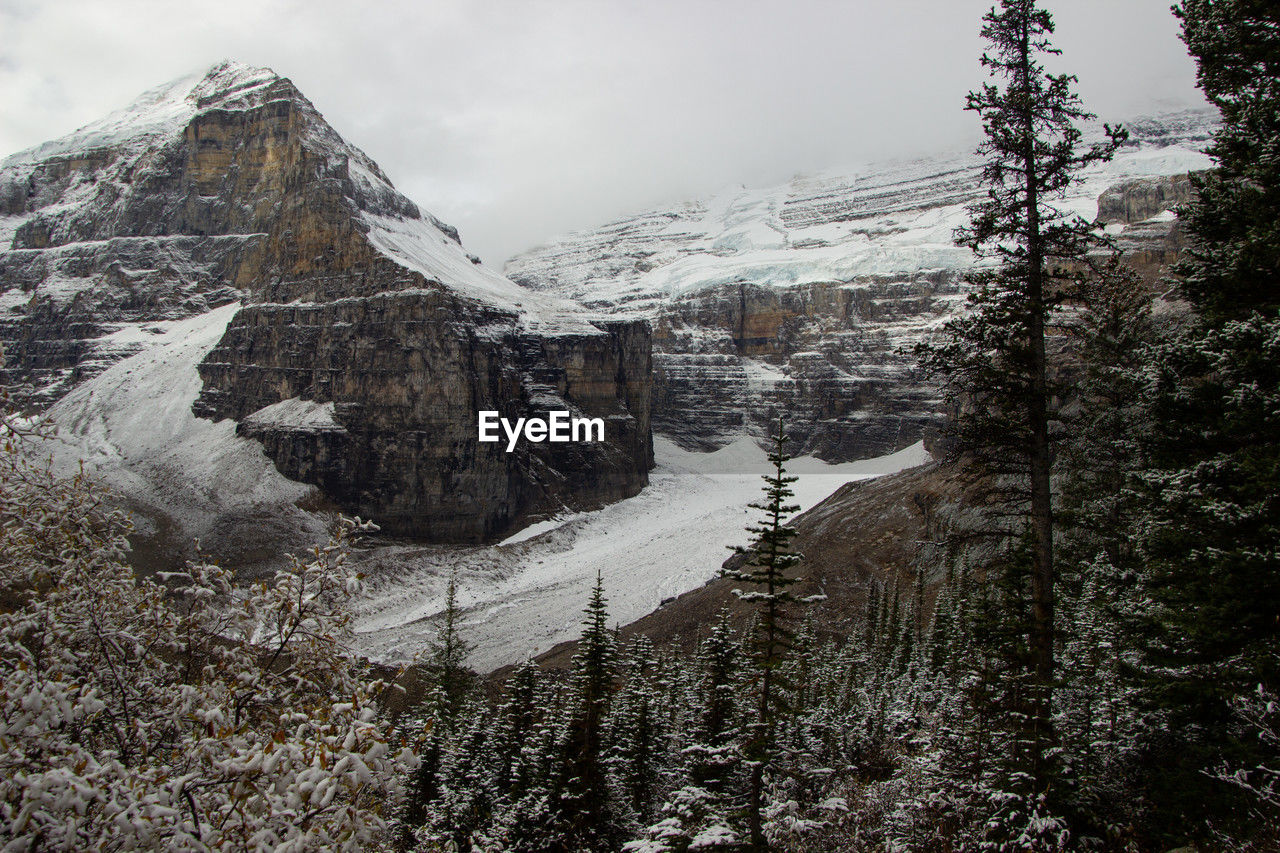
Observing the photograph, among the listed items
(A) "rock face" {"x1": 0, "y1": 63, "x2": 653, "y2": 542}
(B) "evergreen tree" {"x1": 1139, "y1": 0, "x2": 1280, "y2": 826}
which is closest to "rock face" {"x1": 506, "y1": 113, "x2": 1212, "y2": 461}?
(A) "rock face" {"x1": 0, "y1": 63, "x2": 653, "y2": 542}

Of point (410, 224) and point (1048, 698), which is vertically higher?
point (410, 224)

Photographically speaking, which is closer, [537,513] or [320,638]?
[320,638]

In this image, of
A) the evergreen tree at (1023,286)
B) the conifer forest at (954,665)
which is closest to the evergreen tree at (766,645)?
the conifer forest at (954,665)

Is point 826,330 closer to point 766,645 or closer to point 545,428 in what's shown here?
point 545,428

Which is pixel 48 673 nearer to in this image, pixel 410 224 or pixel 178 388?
pixel 178 388

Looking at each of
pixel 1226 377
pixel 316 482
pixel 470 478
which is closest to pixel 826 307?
pixel 470 478

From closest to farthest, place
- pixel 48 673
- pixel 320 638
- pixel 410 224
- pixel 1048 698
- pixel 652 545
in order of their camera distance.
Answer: pixel 48 673
pixel 320 638
pixel 1048 698
pixel 652 545
pixel 410 224
